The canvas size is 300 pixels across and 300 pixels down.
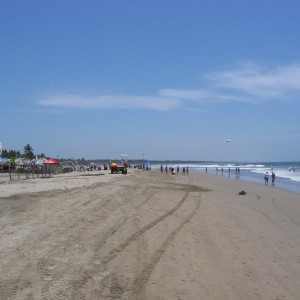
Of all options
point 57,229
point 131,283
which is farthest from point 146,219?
point 131,283

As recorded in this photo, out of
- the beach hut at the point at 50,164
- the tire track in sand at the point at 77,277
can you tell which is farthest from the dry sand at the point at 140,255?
the beach hut at the point at 50,164

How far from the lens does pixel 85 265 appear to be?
7.48 meters

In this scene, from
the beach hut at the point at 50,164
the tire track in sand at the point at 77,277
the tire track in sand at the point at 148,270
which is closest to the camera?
the tire track in sand at the point at 77,277

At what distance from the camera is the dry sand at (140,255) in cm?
646

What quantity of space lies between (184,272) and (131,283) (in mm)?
1231

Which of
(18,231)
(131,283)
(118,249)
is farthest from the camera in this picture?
(18,231)

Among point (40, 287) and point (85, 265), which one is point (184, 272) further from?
point (40, 287)

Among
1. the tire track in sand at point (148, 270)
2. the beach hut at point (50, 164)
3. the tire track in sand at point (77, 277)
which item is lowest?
the tire track in sand at point (148, 270)

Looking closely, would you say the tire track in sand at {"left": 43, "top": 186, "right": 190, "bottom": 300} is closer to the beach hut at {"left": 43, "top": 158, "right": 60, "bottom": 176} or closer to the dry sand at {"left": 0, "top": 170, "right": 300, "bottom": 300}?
the dry sand at {"left": 0, "top": 170, "right": 300, "bottom": 300}

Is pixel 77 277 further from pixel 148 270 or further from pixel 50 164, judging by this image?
pixel 50 164

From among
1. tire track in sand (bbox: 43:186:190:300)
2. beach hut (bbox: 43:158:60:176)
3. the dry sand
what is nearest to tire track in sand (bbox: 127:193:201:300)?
the dry sand

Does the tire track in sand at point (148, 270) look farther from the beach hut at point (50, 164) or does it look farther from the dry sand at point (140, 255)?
the beach hut at point (50, 164)

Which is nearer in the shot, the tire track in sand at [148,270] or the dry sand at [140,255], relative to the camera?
the tire track in sand at [148,270]

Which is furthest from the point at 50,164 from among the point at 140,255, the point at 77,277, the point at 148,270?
the point at 77,277
